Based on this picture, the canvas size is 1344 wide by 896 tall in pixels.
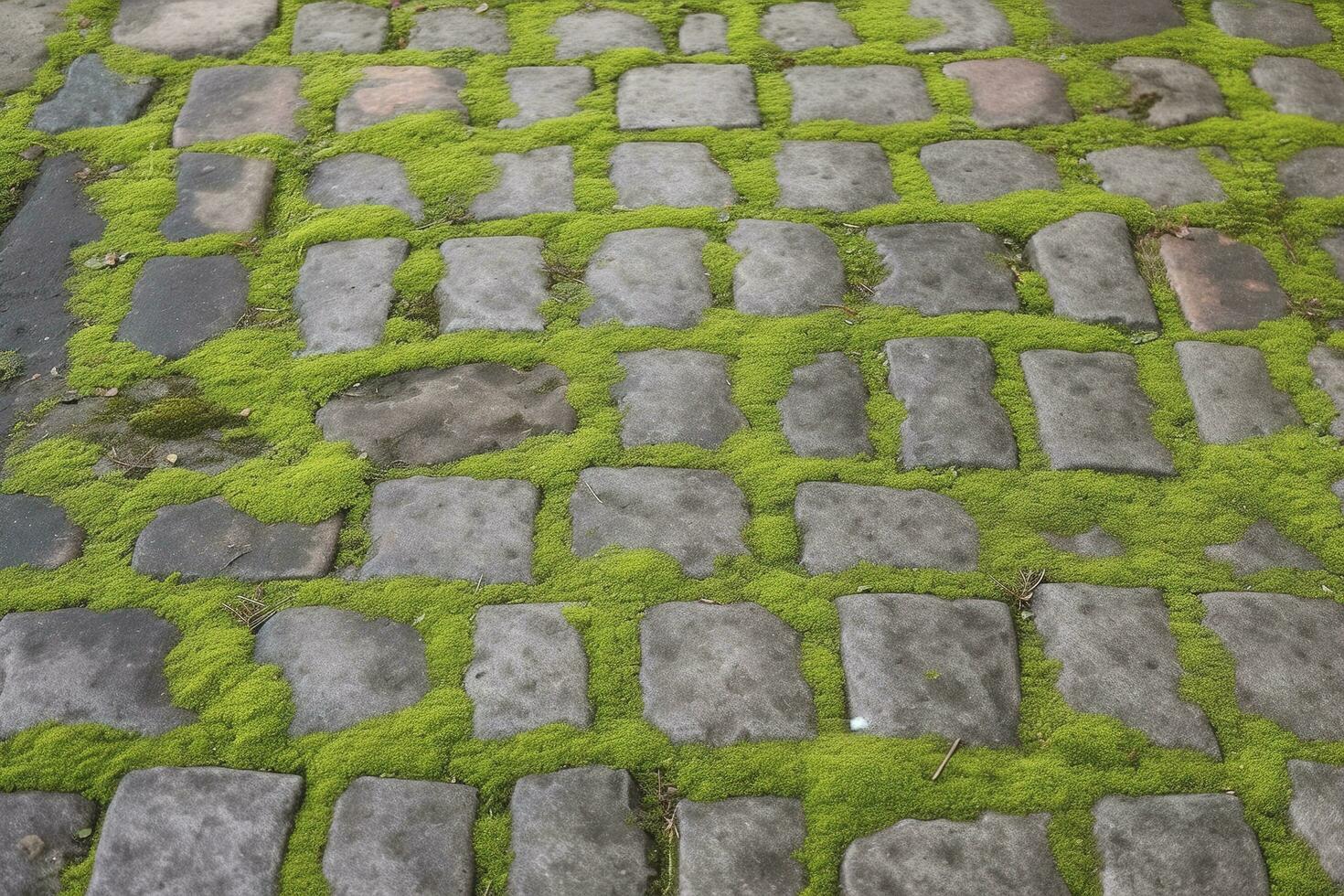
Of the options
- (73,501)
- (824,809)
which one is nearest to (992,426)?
(824,809)

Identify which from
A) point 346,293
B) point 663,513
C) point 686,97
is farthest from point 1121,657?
point 686,97

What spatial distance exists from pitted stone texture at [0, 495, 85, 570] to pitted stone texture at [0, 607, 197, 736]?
171 mm

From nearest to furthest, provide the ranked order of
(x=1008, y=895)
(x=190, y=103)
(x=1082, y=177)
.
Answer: (x=1008, y=895)
(x=1082, y=177)
(x=190, y=103)

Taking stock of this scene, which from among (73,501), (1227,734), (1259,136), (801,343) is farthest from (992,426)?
(73,501)

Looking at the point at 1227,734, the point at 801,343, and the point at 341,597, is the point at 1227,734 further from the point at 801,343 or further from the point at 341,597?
the point at 341,597

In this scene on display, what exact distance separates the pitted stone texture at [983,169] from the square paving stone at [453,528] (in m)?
1.82

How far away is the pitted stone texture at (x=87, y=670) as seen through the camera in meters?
2.34

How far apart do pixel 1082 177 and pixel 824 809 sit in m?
2.48

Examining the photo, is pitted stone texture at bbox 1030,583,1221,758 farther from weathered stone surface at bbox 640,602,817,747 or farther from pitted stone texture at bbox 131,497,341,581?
pitted stone texture at bbox 131,497,341,581

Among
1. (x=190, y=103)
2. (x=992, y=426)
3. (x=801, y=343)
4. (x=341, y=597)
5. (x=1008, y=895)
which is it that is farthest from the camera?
(x=190, y=103)

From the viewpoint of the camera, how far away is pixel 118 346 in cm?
320

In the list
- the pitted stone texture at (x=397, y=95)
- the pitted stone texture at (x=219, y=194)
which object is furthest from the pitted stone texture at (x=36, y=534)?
the pitted stone texture at (x=397, y=95)

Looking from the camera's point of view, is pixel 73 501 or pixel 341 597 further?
pixel 73 501

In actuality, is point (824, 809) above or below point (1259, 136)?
below
